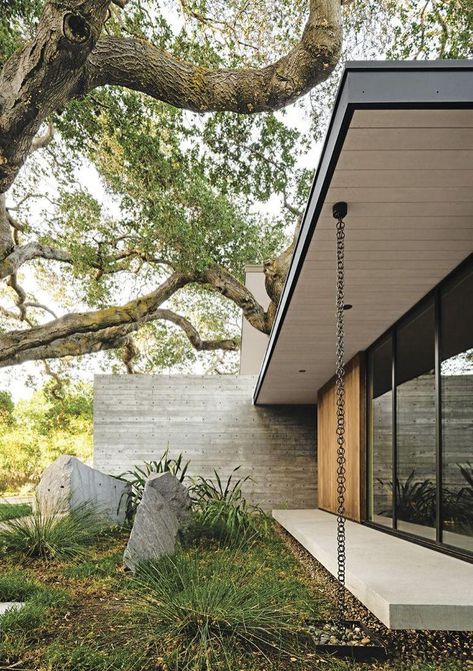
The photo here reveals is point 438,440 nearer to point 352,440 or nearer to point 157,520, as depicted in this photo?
point 157,520

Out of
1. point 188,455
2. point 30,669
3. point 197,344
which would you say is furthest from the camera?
point 197,344

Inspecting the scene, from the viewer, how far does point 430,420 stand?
180 inches

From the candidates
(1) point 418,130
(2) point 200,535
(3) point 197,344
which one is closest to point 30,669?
(1) point 418,130

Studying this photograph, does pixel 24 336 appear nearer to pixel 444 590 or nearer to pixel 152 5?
pixel 152 5

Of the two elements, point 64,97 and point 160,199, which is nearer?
point 64,97

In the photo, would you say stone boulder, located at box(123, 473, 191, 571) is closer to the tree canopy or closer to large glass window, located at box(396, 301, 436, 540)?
large glass window, located at box(396, 301, 436, 540)

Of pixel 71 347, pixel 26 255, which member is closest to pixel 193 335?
pixel 71 347

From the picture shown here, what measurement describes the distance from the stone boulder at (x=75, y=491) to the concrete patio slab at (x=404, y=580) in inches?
100

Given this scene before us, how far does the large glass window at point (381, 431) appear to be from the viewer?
18.9 ft

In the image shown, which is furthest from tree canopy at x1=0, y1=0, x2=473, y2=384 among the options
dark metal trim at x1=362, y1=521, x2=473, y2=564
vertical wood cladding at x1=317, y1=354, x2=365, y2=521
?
dark metal trim at x1=362, y1=521, x2=473, y2=564

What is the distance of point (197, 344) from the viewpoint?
13938mm

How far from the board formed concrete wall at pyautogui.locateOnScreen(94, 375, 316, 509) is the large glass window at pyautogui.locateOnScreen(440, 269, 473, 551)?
6.22 meters

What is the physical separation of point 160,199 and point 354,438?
215 inches

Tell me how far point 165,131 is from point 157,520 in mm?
6912
